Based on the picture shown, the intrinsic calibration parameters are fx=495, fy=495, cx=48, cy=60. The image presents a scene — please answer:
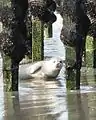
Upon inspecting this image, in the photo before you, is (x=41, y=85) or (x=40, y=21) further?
(x=40, y=21)

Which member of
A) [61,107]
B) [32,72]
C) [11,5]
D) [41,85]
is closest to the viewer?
[61,107]

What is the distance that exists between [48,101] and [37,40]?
350cm

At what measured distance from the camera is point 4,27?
7.39 metres

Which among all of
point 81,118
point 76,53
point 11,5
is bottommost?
point 81,118

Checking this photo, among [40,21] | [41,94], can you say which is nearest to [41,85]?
[41,94]

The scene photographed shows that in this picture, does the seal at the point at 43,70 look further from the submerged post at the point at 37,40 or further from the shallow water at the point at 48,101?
the submerged post at the point at 37,40

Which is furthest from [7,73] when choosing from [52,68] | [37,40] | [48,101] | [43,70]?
[37,40]

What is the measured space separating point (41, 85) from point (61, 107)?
2.02 meters

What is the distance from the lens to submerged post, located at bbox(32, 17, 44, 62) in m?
10.5

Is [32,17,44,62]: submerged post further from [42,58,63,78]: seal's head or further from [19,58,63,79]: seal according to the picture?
[42,58,63,78]: seal's head

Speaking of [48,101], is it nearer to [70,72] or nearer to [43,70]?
[70,72]

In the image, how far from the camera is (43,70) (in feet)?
31.2

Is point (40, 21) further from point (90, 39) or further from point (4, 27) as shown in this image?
point (4, 27)

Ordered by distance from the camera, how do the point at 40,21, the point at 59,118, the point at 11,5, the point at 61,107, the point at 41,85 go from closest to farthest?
the point at 59,118 → the point at 61,107 → the point at 11,5 → the point at 41,85 → the point at 40,21
